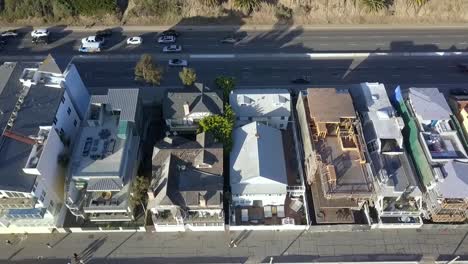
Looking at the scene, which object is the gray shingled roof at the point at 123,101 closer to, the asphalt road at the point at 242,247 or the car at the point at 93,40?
the asphalt road at the point at 242,247

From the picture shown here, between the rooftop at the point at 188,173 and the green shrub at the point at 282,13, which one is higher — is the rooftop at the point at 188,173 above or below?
below

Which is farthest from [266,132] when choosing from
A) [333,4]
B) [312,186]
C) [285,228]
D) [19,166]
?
[333,4]

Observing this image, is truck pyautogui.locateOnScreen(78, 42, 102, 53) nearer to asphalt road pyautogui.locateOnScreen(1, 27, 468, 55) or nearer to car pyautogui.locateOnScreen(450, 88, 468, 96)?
asphalt road pyautogui.locateOnScreen(1, 27, 468, 55)

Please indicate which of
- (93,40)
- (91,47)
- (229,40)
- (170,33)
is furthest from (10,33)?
(229,40)

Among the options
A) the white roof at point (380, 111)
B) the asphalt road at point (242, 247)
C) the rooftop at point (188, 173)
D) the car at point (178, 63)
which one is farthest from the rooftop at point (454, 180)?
the car at point (178, 63)

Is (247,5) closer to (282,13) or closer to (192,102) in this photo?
(282,13)

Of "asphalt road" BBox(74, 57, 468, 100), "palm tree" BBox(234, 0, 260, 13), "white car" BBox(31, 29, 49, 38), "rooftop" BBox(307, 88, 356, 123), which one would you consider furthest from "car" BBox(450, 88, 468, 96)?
"white car" BBox(31, 29, 49, 38)

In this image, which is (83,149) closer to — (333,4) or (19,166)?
(19,166)
